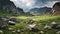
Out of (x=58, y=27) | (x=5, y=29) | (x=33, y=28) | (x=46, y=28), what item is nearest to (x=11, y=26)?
(x=5, y=29)

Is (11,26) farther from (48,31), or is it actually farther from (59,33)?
(59,33)

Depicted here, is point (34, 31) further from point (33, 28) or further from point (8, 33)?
point (8, 33)

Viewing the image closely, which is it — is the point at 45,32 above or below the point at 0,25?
below

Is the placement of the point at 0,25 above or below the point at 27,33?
above

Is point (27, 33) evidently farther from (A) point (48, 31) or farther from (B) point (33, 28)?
(A) point (48, 31)

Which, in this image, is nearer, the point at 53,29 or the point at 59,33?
the point at 59,33

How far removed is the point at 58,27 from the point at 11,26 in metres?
26.4

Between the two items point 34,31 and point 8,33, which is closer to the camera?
point 8,33

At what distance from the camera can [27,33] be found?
284 ft

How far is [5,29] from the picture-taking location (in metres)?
89.5

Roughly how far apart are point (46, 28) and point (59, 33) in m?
11.4

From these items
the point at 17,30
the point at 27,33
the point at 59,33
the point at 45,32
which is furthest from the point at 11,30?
the point at 59,33

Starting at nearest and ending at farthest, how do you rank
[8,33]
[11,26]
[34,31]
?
[8,33]
[34,31]
[11,26]

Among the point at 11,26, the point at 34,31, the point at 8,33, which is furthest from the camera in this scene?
the point at 11,26
